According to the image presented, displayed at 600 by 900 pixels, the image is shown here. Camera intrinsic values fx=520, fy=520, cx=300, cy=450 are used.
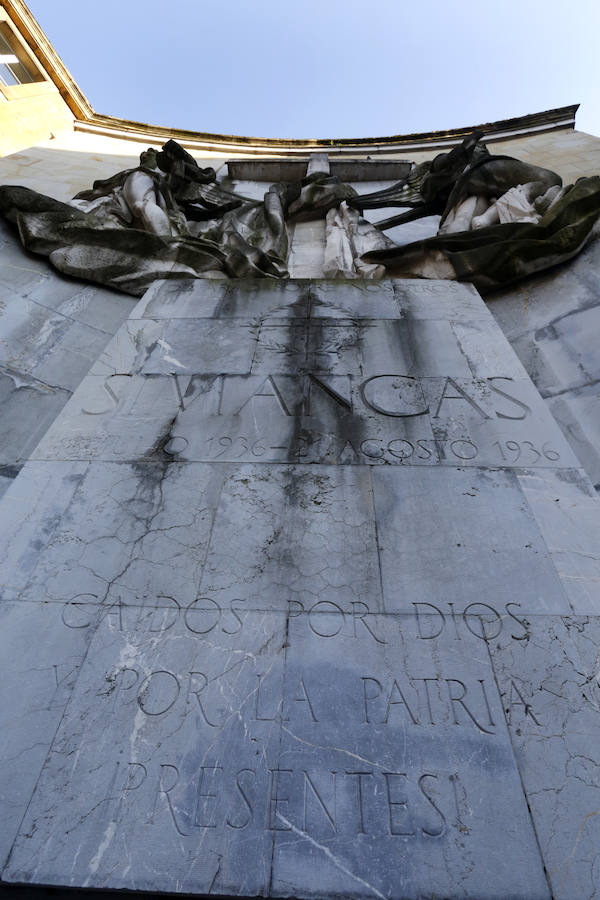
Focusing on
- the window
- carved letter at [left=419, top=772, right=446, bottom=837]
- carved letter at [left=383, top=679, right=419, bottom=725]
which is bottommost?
carved letter at [left=419, top=772, right=446, bottom=837]

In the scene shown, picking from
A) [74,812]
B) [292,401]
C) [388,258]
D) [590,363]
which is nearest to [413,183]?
[388,258]

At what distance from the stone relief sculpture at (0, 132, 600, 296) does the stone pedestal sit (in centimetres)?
249

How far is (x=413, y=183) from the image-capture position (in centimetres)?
1172

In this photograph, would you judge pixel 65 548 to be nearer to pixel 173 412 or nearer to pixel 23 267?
pixel 173 412

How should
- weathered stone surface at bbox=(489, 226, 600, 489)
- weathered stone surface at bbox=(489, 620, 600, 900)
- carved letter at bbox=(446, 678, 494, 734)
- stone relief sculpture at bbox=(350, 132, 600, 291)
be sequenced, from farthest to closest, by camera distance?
stone relief sculpture at bbox=(350, 132, 600, 291) < weathered stone surface at bbox=(489, 226, 600, 489) < carved letter at bbox=(446, 678, 494, 734) < weathered stone surface at bbox=(489, 620, 600, 900)

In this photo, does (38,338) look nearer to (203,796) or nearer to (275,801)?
(203,796)

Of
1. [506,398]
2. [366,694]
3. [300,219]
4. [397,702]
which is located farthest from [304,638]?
[300,219]

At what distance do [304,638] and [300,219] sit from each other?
9.47 meters

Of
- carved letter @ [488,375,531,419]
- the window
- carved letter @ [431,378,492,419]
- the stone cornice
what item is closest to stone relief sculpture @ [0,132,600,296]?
carved letter @ [488,375,531,419]

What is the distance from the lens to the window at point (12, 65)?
46.5 ft

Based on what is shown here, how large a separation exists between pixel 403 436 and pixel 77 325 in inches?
162

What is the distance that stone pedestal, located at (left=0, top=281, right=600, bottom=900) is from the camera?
2.14m

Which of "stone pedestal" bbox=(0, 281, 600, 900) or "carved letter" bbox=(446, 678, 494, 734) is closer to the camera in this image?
"stone pedestal" bbox=(0, 281, 600, 900)

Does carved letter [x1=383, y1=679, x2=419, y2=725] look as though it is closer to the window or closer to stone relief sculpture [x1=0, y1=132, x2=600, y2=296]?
stone relief sculpture [x1=0, y1=132, x2=600, y2=296]
